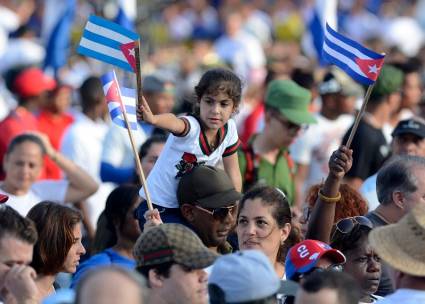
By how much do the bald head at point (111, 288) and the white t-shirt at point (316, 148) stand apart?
7.13 metres

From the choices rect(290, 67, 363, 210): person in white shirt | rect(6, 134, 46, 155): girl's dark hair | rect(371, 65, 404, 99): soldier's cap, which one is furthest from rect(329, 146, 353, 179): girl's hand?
rect(371, 65, 404, 99): soldier's cap

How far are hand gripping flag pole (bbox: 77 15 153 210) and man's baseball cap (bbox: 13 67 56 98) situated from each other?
191 inches

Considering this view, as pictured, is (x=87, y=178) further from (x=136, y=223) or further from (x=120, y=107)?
(x=120, y=107)

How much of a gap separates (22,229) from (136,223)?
2288 millimetres

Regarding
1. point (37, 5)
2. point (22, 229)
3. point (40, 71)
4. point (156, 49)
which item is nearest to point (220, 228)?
point (22, 229)

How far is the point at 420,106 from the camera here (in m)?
13.8

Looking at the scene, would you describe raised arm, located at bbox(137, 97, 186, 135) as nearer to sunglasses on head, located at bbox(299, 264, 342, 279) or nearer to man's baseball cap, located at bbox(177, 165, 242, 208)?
man's baseball cap, located at bbox(177, 165, 242, 208)

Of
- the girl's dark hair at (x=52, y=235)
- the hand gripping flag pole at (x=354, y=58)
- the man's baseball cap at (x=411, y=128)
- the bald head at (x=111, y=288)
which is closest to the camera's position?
the bald head at (x=111, y=288)

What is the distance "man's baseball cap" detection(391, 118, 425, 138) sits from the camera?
32.5ft

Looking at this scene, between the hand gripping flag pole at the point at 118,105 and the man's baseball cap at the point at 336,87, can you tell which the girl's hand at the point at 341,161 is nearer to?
the hand gripping flag pole at the point at 118,105

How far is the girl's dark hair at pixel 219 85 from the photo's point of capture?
7.83 meters

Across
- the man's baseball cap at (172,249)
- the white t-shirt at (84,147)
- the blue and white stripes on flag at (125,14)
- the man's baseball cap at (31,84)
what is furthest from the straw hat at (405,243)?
the blue and white stripes on flag at (125,14)

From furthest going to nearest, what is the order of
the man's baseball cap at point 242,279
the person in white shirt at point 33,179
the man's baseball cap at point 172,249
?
the person in white shirt at point 33,179
the man's baseball cap at point 172,249
the man's baseball cap at point 242,279

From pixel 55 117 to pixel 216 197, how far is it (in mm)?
5523
